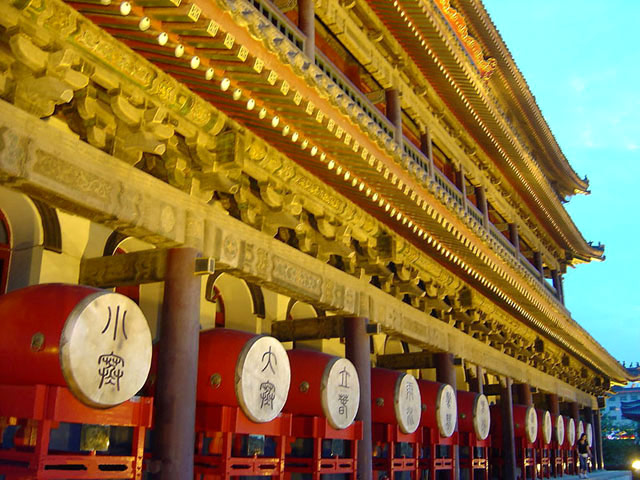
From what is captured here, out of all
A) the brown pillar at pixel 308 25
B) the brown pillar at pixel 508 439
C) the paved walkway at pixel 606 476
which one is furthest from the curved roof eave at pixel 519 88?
the paved walkway at pixel 606 476

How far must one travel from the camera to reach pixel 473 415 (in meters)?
12.3

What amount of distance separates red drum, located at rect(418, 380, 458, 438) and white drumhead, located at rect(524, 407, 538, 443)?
519 cm

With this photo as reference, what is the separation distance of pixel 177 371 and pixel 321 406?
7.30 ft

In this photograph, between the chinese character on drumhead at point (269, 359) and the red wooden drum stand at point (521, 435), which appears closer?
the chinese character on drumhead at point (269, 359)

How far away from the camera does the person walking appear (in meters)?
19.6

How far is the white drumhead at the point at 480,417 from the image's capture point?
40.3 feet

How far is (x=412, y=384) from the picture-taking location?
9.48 meters

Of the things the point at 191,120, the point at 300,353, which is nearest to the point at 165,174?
the point at 191,120

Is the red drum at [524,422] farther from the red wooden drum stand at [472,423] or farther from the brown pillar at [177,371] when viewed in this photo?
the brown pillar at [177,371]

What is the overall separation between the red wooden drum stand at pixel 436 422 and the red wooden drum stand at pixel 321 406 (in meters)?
2.82

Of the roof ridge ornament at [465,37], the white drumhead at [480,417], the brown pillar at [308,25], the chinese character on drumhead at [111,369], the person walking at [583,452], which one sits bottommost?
the person walking at [583,452]

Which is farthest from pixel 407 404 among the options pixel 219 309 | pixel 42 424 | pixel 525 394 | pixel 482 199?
pixel 525 394

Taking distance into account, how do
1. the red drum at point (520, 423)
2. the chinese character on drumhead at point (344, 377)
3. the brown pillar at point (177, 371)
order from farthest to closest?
the red drum at point (520, 423) < the chinese character on drumhead at point (344, 377) < the brown pillar at point (177, 371)

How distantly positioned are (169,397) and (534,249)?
16.5 m
